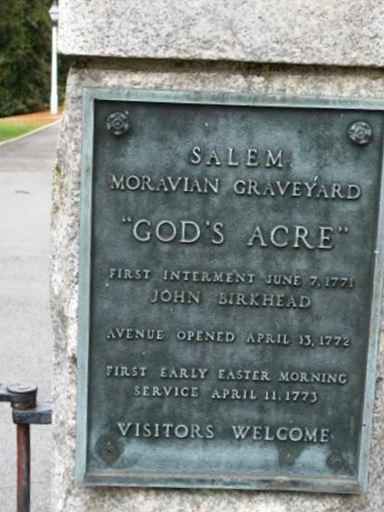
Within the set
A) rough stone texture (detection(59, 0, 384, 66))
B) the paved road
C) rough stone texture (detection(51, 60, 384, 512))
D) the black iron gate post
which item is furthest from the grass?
rough stone texture (detection(59, 0, 384, 66))

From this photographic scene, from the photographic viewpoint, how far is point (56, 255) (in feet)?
10.7

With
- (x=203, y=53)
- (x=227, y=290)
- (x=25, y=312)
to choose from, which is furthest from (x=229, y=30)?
(x=25, y=312)

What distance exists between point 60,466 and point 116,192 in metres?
0.99

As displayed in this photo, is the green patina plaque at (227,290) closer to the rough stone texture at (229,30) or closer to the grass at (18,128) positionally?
the rough stone texture at (229,30)

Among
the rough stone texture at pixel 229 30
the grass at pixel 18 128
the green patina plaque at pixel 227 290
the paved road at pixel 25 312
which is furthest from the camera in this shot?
the grass at pixel 18 128

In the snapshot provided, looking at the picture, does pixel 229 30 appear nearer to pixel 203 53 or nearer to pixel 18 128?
pixel 203 53

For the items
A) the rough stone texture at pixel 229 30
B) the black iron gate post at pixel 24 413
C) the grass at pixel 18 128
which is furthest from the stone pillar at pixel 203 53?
the grass at pixel 18 128

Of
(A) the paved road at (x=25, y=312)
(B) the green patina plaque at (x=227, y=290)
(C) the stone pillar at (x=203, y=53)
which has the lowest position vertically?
(A) the paved road at (x=25, y=312)

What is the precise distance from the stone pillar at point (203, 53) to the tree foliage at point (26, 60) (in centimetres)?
4040

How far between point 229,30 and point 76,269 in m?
0.92

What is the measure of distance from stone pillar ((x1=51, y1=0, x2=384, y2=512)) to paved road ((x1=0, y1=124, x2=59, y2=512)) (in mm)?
2341

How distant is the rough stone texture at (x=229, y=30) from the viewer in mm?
→ 3010

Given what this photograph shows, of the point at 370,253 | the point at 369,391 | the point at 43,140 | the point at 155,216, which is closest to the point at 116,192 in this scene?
the point at 155,216

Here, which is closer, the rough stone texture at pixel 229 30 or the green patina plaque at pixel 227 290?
the rough stone texture at pixel 229 30
